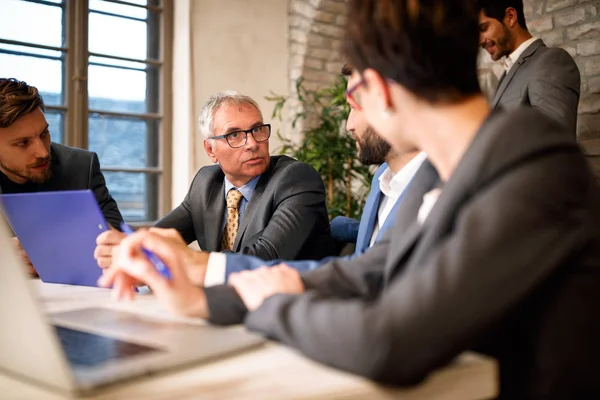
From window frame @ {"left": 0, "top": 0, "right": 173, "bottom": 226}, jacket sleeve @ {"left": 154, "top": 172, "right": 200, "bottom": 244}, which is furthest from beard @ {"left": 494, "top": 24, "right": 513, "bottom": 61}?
window frame @ {"left": 0, "top": 0, "right": 173, "bottom": 226}

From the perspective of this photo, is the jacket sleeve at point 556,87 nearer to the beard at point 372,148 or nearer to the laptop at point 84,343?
the beard at point 372,148

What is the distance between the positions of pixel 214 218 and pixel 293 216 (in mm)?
413

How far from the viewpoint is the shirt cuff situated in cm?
136

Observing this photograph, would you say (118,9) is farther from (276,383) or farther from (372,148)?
(276,383)

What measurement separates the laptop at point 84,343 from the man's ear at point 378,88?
0.40m

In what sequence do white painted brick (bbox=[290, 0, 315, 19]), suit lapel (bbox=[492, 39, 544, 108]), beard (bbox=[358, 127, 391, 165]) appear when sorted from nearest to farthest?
beard (bbox=[358, 127, 391, 165]) → suit lapel (bbox=[492, 39, 544, 108]) → white painted brick (bbox=[290, 0, 315, 19])

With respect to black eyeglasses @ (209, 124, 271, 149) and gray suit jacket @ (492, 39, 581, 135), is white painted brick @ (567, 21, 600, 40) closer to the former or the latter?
gray suit jacket @ (492, 39, 581, 135)

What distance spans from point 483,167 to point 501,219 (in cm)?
9

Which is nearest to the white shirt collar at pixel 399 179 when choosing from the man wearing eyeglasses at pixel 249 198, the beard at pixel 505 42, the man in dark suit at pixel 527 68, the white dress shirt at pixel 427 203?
the man wearing eyeglasses at pixel 249 198

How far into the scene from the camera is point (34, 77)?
486cm

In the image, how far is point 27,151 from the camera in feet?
8.39

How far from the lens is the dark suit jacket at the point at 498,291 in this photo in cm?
73

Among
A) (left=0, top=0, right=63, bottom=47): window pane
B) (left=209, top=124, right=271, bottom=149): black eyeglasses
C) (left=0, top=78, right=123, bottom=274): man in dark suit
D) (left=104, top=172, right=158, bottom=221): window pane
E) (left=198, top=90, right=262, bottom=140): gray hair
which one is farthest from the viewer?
(left=104, top=172, right=158, bottom=221): window pane

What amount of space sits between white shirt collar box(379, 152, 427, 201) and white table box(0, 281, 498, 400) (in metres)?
1.15
